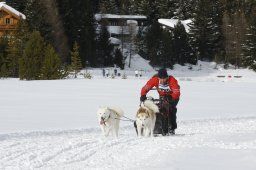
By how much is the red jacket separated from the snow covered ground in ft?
3.57

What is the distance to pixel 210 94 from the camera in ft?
104

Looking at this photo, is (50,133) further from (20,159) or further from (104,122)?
(20,159)

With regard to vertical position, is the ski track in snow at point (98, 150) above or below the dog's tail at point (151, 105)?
below

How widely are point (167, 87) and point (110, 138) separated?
1972 mm

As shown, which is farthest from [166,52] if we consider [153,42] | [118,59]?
[118,59]

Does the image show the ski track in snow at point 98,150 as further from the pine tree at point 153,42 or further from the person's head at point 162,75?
the pine tree at point 153,42

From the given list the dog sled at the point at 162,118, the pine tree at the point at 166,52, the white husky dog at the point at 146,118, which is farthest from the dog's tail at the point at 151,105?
the pine tree at the point at 166,52

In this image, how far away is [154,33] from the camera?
7888 centimetres

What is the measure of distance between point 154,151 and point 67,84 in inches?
1087

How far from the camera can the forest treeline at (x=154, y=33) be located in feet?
200

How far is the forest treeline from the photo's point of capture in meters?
61.1

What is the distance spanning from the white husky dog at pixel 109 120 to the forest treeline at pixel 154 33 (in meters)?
41.1

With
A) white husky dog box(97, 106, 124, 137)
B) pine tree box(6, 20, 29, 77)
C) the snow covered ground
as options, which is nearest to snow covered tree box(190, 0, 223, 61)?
pine tree box(6, 20, 29, 77)

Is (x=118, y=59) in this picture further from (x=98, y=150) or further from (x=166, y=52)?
(x=98, y=150)
